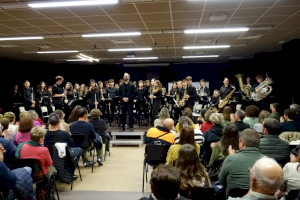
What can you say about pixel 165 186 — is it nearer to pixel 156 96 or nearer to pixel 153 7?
pixel 153 7

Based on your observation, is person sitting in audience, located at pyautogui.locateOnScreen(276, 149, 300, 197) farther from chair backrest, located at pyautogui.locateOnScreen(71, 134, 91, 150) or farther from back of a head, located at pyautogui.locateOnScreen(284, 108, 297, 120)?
chair backrest, located at pyautogui.locateOnScreen(71, 134, 91, 150)

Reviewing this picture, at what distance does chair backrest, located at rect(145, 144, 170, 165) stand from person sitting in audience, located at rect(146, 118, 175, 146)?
248 mm

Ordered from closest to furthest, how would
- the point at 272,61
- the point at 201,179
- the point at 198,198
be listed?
the point at 198,198 < the point at 201,179 < the point at 272,61

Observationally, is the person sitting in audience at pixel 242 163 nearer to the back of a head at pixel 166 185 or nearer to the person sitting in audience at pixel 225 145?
the person sitting in audience at pixel 225 145

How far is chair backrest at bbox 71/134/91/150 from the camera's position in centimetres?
457

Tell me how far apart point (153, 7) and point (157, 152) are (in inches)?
109

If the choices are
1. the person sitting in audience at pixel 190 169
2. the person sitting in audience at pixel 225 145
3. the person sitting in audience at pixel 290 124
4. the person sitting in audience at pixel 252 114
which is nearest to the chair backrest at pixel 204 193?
the person sitting in audience at pixel 190 169

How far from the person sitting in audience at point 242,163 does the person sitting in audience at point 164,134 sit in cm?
149

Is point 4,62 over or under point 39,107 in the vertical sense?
over

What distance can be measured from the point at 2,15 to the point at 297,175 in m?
5.77

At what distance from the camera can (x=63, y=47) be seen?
8.90 m

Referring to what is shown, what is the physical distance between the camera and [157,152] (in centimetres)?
361

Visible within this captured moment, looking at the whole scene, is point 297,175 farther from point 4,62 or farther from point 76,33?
point 4,62

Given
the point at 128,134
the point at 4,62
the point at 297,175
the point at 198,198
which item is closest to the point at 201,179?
the point at 198,198
